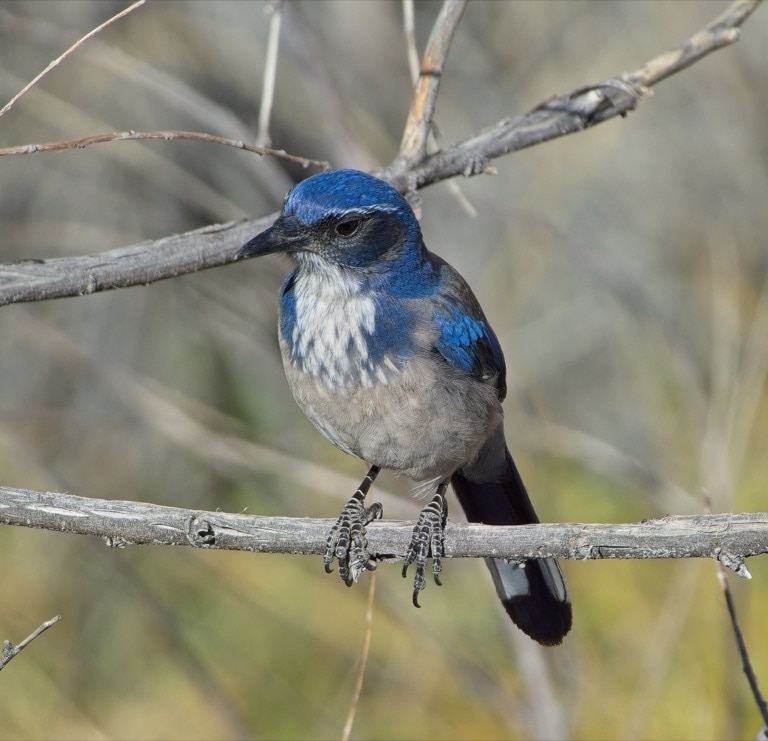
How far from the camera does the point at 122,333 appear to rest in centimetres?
891

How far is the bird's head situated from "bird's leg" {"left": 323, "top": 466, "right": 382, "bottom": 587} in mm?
1030

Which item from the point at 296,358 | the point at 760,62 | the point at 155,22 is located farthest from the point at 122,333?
the point at 760,62

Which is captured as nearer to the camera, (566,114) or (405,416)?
(405,416)

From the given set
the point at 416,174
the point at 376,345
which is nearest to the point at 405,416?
the point at 376,345

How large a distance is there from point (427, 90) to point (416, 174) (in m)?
0.37

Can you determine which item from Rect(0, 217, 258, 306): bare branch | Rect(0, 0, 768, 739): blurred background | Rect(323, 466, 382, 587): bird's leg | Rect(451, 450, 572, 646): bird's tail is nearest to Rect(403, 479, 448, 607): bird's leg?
Rect(323, 466, 382, 587): bird's leg

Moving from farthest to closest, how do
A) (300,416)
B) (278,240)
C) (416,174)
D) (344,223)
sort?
(300,416) → (416,174) → (344,223) → (278,240)

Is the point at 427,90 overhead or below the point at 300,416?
below

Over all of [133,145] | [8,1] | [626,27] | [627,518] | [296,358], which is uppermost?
[626,27]

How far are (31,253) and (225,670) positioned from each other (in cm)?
343

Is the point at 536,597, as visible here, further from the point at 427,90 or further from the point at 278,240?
the point at 427,90

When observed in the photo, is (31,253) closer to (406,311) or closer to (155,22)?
(155,22)

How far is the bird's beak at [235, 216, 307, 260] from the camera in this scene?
4176 mm

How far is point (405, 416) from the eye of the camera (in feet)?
14.4
